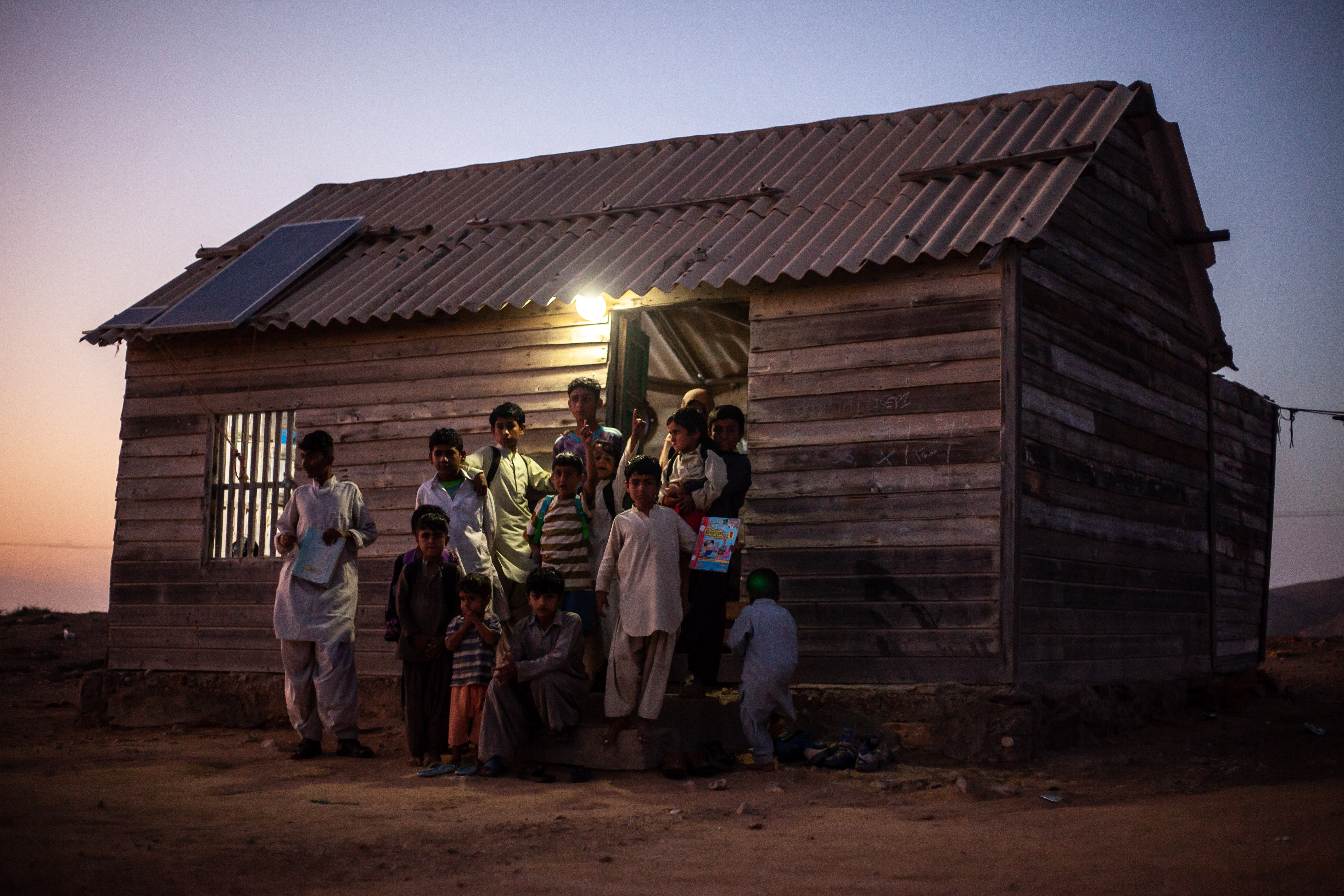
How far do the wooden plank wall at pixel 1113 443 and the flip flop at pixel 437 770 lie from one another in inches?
136

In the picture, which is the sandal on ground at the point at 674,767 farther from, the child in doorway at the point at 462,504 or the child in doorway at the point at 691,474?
the child in doorway at the point at 462,504

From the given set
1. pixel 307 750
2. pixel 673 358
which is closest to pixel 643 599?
pixel 307 750

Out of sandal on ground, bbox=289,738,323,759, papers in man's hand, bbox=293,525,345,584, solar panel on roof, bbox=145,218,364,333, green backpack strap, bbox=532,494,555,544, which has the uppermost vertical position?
solar panel on roof, bbox=145,218,364,333

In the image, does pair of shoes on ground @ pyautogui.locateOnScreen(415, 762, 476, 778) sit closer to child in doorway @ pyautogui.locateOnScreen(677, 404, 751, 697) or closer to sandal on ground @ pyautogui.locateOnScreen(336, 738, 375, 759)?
sandal on ground @ pyautogui.locateOnScreen(336, 738, 375, 759)

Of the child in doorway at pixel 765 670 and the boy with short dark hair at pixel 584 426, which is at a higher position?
the boy with short dark hair at pixel 584 426

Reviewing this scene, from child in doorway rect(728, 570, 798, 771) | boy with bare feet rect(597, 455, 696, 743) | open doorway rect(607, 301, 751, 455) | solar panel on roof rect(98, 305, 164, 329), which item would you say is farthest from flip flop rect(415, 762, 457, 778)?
solar panel on roof rect(98, 305, 164, 329)

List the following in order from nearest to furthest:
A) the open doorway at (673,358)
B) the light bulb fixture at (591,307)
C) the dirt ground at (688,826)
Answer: the dirt ground at (688,826) < the light bulb fixture at (591,307) < the open doorway at (673,358)

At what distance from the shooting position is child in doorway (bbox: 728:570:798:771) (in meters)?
6.50

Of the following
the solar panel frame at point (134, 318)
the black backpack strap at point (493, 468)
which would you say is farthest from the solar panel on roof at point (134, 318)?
the black backpack strap at point (493, 468)

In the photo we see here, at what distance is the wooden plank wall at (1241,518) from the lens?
390 inches

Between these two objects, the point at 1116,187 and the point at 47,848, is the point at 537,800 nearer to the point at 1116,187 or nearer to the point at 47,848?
the point at 47,848

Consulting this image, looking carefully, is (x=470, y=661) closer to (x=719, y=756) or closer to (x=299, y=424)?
(x=719, y=756)

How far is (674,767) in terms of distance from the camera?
619 cm

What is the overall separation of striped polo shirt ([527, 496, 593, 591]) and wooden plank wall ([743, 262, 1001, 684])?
4.07 feet
